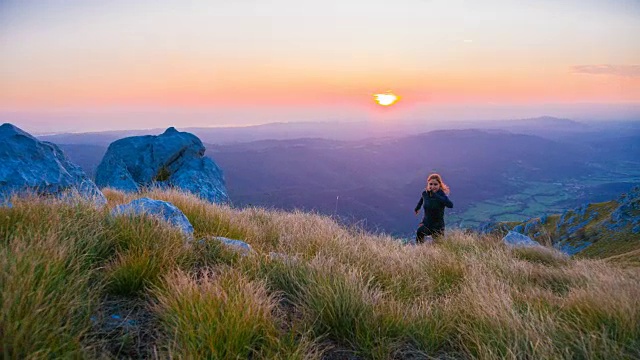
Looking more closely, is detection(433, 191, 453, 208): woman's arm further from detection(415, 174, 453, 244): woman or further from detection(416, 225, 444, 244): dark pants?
detection(416, 225, 444, 244): dark pants

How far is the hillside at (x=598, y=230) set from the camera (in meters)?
15.6

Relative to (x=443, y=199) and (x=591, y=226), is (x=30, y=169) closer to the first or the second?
(x=443, y=199)

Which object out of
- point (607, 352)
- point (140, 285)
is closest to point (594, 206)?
point (607, 352)

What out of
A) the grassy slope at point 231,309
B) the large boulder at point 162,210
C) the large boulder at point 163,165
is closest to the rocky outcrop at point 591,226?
the grassy slope at point 231,309

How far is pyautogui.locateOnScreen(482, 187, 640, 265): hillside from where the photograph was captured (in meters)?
15.6

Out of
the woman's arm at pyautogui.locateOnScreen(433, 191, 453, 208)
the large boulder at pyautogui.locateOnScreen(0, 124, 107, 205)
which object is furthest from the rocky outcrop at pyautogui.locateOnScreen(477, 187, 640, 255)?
the large boulder at pyautogui.locateOnScreen(0, 124, 107, 205)

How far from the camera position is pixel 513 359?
244 centimetres

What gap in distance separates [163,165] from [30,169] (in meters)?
10.8

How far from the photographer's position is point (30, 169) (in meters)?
7.34

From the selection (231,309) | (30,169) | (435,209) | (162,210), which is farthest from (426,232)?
(30,169)

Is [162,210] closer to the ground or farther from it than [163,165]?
farther from it

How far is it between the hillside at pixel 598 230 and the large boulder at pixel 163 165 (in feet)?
40.9

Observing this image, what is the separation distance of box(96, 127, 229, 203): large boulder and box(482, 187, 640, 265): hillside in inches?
491

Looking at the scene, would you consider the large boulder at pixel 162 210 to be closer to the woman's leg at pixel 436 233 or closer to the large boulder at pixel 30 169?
the large boulder at pixel 30 169
